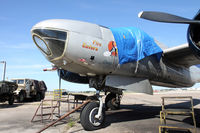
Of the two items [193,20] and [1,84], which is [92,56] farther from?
[1,84]

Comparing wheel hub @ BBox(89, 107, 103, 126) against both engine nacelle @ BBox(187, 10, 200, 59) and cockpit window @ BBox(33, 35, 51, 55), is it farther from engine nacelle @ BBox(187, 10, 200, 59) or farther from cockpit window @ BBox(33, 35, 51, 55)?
engine nacelle @ BBox(187, 10, 200, 59)

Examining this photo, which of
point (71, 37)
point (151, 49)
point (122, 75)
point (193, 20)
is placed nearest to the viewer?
point (193, 20)

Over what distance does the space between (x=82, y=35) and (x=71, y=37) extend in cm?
42

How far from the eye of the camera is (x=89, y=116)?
6.30m

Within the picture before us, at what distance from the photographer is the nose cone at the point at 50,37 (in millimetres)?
5855

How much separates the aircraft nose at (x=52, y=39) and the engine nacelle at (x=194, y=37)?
4193 millimetres

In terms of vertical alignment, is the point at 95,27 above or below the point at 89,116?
above

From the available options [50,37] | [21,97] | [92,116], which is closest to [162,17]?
[50,37]

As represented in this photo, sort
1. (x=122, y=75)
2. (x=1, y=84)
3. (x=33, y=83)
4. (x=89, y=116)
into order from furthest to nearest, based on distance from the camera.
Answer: (x=33, y=83) → (x=1, y=84) → (x=122, y=75) → (x=89, y=116)

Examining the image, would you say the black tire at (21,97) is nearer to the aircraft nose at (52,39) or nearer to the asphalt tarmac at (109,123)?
the asphalt tarmac at (109,123)

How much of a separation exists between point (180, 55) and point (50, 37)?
650 cm

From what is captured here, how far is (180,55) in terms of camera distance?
8.80m

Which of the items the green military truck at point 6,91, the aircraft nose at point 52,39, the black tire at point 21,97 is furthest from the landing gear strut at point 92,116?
the black tire at point 21,97

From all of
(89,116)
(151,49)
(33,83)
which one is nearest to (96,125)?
(89,116)
